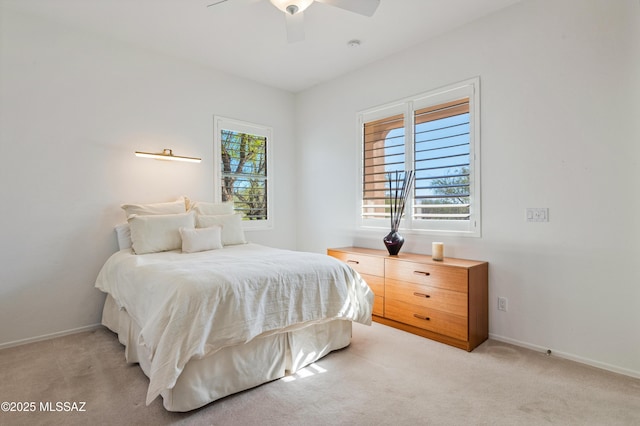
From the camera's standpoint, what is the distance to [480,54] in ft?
9.64

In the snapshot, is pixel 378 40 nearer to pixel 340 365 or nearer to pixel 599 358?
Result: pixel 340 365

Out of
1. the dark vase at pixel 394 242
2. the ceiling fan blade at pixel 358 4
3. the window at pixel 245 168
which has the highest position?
the ceiling fan blade at pixel 358 4

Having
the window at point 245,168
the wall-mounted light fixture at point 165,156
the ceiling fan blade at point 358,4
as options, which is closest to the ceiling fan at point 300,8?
the ceiling fan blade at point 358,4

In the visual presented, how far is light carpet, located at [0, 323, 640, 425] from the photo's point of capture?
1.76 m

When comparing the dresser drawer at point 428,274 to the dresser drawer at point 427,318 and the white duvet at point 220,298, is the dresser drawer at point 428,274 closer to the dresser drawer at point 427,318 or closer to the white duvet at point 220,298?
the dresser drawer at point 427,318

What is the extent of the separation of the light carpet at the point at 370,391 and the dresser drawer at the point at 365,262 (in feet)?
2.51

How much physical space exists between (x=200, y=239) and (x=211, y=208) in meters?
0.61

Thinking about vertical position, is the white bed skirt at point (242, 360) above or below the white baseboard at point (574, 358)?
above

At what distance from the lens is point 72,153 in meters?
3.06

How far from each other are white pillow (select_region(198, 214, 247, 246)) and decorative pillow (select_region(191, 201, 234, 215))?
0.13 m

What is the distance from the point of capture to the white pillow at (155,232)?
2.99 m

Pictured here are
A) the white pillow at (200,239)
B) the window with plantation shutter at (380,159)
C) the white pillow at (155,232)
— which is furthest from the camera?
the window with plantation shutter at (380,159)
